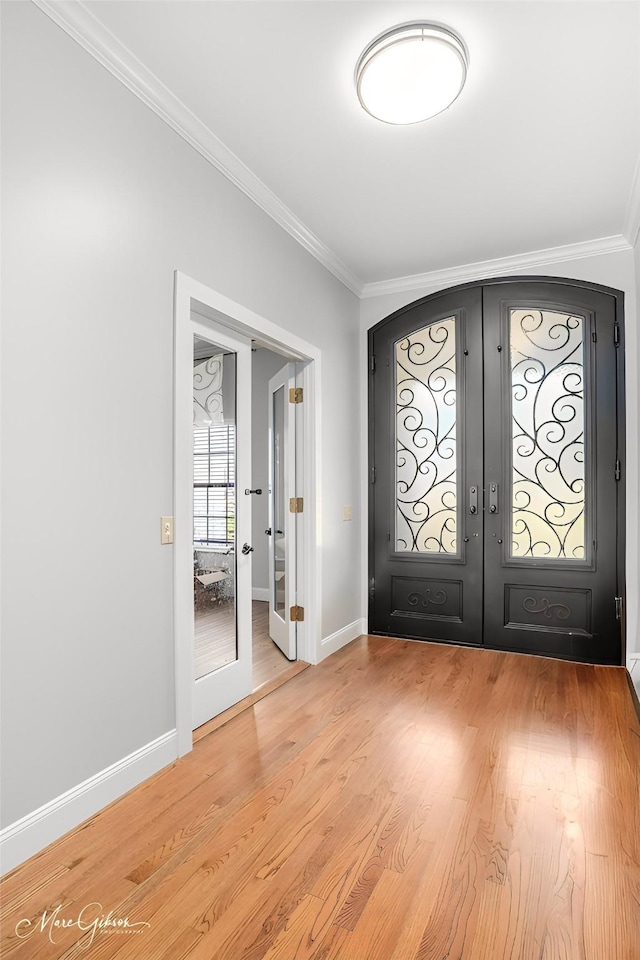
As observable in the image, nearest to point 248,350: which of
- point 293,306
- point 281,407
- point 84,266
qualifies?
point 293,306

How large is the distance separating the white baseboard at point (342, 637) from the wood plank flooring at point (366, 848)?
90 centimetres

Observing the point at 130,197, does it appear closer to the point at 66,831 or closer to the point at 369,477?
the point at 66,831

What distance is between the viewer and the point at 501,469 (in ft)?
13.2

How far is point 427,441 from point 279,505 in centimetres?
127

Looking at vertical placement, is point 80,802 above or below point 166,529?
below

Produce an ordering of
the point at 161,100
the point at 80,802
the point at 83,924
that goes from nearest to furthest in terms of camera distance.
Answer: the point at 83,924, the point at 80,802, the point at 161,100

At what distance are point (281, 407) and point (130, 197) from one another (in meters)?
2.02

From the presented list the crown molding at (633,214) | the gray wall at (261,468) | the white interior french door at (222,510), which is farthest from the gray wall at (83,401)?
the gray wall at (261,468)

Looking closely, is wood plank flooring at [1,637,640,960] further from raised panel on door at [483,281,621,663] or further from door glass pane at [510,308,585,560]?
door glass pane at [510,308,585,560]

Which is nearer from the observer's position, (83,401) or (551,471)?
(83,401)

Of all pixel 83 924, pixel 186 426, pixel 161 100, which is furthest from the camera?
pixel 186 426

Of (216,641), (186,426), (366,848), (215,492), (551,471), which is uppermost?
(186,426)

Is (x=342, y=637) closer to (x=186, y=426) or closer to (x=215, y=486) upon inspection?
(x=215, y=486)

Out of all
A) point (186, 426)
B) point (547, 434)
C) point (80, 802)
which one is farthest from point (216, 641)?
point (547, 434)
